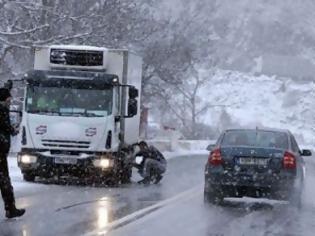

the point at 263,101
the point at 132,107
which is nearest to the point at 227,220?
the point at 132,107

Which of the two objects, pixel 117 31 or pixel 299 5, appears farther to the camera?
pixel 299 5

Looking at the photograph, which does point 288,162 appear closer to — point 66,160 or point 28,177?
point 66,160

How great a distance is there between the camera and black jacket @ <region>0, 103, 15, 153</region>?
464 inches

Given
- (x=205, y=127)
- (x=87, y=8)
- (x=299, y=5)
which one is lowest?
(x=205, y=127)

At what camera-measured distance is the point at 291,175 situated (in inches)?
588

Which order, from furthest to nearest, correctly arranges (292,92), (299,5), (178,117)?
(299,5) < (292,92) < (178,117)

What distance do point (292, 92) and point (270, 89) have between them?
2.55 m

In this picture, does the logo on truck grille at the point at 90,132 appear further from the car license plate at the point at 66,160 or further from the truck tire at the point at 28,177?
the truck tire at the point at 28,177

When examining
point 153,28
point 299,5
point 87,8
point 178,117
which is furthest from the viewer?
point 299,5

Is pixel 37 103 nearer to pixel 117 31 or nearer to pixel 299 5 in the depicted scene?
pixel 117 31

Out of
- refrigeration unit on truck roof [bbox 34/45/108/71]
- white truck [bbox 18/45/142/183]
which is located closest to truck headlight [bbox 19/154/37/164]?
white truck [bbox 18/45/142/183]

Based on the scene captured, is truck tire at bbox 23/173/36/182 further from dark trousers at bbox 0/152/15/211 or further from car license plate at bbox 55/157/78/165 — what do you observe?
dark trousers at bbox 0/152/15/211

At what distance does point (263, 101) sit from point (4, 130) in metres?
69.4

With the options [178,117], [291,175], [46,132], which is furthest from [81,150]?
[178,117]
